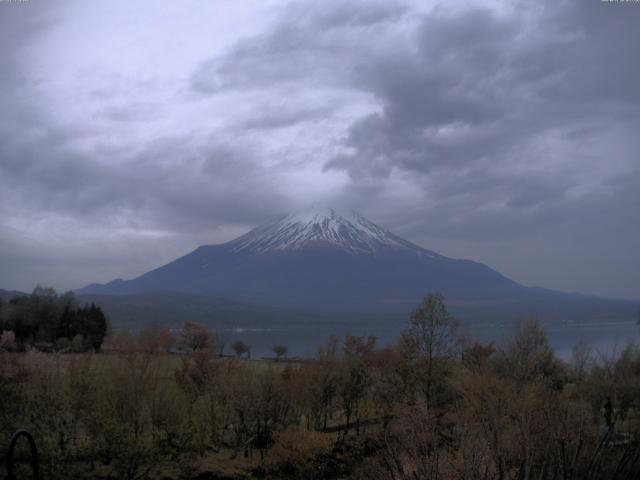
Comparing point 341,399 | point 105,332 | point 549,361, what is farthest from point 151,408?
point 105,332

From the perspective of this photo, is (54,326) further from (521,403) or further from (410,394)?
(521,403)

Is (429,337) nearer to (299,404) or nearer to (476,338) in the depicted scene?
(299,404)

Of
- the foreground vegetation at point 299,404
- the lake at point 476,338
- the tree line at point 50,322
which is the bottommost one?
the lake at point 476,338

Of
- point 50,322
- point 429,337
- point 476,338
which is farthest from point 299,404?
point 50,322

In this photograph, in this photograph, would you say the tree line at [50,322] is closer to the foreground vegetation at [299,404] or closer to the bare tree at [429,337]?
the foreground vegetation at [299,404]

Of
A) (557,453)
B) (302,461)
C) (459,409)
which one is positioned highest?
(557,453)

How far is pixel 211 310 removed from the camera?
196 meters

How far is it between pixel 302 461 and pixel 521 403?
10185 millimetres

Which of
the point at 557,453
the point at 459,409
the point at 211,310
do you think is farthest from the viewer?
the point at 211,310

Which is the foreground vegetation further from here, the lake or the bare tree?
the lake

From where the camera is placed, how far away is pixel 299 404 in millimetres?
33938

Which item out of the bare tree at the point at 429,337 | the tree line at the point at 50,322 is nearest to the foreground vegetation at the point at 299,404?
the bare tree at the point at 429,337

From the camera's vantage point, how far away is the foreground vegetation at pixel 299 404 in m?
22.0

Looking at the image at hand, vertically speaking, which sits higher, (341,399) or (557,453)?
(557,453)
